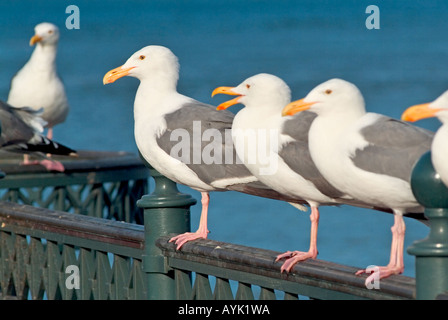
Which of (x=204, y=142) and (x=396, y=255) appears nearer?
(x=396, y=255)

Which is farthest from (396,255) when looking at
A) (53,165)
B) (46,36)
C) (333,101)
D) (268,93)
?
(46,36)

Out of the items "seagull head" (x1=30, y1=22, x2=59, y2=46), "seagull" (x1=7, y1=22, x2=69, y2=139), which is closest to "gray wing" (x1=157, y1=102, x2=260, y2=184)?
"seagull" (x1=7, y1=22, x2=69, y2=139)

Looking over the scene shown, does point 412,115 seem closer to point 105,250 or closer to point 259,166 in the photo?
point 259,166

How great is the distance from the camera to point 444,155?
2537 mm

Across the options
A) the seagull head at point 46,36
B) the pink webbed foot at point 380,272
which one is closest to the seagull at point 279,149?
the pink webbed foot at point 380,272

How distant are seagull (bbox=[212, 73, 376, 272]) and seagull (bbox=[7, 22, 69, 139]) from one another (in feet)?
18.4

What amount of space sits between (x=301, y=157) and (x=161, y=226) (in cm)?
53

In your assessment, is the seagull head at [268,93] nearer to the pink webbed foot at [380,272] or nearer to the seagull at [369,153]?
the seagull at [369,153]

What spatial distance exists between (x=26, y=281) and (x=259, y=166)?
1388 mm

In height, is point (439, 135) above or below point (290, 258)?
above

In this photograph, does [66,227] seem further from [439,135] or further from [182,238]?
[439,135]

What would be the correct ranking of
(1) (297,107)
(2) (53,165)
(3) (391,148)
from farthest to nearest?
Answer: (2) (53,165)
(1) (297,107)
(3) (391,148)

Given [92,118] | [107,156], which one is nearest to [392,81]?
[92,118]

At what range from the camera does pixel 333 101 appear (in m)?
3.37
